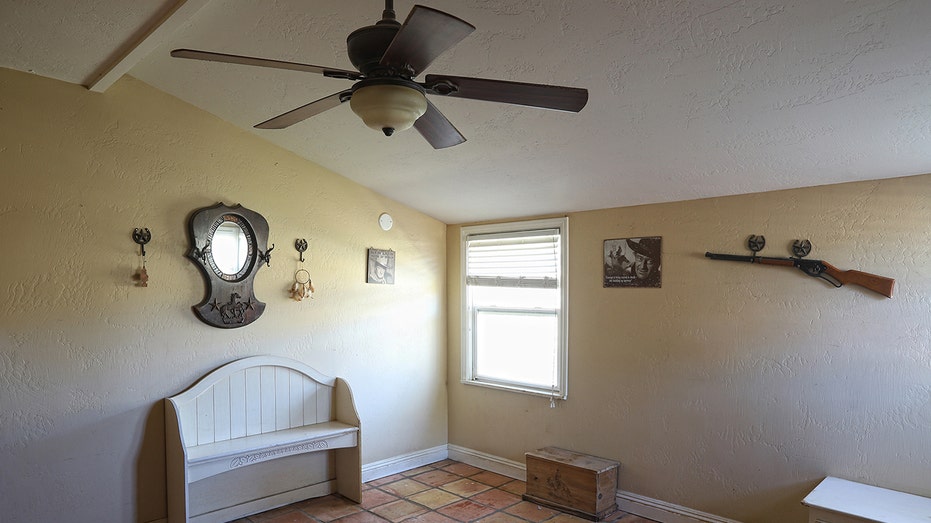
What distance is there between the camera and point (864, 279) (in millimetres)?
2811

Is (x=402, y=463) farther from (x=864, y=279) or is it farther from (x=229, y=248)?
(x=864, y=279)

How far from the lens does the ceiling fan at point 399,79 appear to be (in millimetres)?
1505

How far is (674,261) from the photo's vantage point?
138 inches

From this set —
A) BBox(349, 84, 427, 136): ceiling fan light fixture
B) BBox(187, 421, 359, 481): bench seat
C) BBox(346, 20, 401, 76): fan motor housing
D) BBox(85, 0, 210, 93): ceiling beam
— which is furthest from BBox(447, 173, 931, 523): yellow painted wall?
BBox(85, 0, 210, 93): ceiling beam

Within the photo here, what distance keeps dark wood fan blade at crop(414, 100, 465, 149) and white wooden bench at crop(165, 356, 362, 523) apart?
215cm

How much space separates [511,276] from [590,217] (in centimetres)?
82

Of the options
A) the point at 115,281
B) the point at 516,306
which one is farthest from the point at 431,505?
the point at 115,281

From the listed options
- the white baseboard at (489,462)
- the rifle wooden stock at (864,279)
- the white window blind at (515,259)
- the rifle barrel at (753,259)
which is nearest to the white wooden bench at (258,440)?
the white baseboard at (489,462)

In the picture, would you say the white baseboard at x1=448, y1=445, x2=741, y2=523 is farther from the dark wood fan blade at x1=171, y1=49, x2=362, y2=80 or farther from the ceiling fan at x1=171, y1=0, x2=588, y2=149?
the dark wood fan blade at x1=171, y1=49, x2=362, y2=80

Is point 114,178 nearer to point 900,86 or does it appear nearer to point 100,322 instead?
point 100,322

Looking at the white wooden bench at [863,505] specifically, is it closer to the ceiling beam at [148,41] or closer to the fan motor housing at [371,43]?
the fan motor housing at [371,43]

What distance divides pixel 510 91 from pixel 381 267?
280 centimetres

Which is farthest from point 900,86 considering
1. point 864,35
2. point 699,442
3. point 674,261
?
point 699,442

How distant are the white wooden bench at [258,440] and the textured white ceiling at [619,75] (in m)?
1.59
